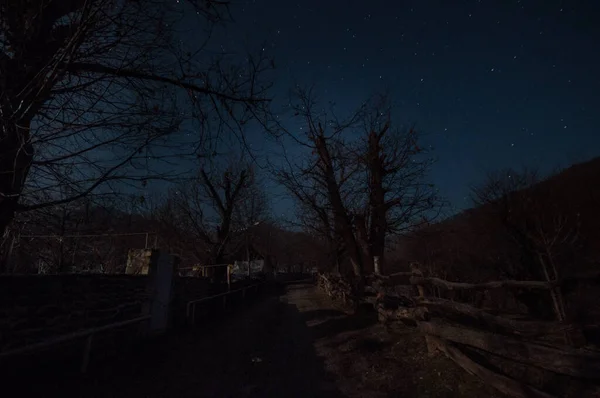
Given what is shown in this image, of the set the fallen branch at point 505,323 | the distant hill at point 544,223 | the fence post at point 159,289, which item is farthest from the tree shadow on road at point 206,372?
the distant hill at point 544,223

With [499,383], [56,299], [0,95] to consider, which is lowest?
[499,383]

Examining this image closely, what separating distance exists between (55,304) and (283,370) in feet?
12.3

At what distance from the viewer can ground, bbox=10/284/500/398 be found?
3922mm

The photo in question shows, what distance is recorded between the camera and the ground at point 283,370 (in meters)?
3.92

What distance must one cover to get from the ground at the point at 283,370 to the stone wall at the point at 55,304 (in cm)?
67

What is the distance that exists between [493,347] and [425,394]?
0.97 meters

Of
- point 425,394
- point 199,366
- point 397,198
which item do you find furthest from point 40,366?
point 397,198

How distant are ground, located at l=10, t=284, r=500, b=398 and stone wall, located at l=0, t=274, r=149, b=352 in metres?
0.67

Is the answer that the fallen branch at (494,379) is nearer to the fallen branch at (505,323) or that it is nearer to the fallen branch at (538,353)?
the fallen branch at (538,353)

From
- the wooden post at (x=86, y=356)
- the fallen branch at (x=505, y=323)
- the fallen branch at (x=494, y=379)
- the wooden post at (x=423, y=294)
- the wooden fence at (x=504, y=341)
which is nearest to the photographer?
the wooden fence at (x=504, y=341)

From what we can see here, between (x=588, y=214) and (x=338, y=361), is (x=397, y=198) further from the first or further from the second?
(x=588, y=214)

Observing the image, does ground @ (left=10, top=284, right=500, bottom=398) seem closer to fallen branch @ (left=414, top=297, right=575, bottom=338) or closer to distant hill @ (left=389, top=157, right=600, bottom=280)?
fallen branch @ (left=414, top=297, right=575, bottom=338)

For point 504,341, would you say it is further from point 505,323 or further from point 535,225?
point 535,225

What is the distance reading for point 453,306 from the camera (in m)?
4.73
